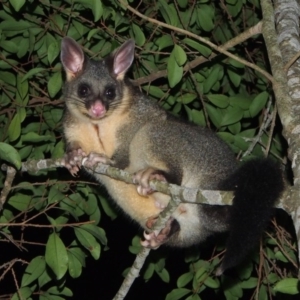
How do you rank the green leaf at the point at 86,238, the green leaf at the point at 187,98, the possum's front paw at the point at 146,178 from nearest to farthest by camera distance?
the possum's front paw at the point at 146,178 → the green leaf at the point at 86,238 → the green leaf at the point at 187,98

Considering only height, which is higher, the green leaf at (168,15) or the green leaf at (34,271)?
the green leaf at (168,15)

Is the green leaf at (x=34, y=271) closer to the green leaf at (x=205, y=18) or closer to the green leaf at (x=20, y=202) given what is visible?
the green leaf at (x=20, y=202)

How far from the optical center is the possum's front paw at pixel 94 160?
4.09 m

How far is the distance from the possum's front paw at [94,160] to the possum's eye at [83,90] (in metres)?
0.45

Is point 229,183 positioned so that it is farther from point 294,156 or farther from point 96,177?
point 96,177

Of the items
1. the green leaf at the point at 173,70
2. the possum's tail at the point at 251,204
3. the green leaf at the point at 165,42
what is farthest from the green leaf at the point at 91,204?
the possum's tail at the point at 251,204

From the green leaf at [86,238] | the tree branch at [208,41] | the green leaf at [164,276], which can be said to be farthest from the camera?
the green leaf at [164,276]

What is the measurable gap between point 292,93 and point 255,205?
0.62m

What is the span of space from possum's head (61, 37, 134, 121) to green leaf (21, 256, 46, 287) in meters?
0.86

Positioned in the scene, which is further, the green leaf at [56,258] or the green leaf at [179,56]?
the green leaf at [179,56]

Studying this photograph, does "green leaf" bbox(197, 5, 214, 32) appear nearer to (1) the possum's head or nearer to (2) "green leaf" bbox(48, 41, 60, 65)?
(1) the possum's head

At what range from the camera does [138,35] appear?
460 centimetres

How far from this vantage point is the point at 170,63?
4.03 metres

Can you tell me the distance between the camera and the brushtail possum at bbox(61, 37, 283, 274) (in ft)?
12.5
